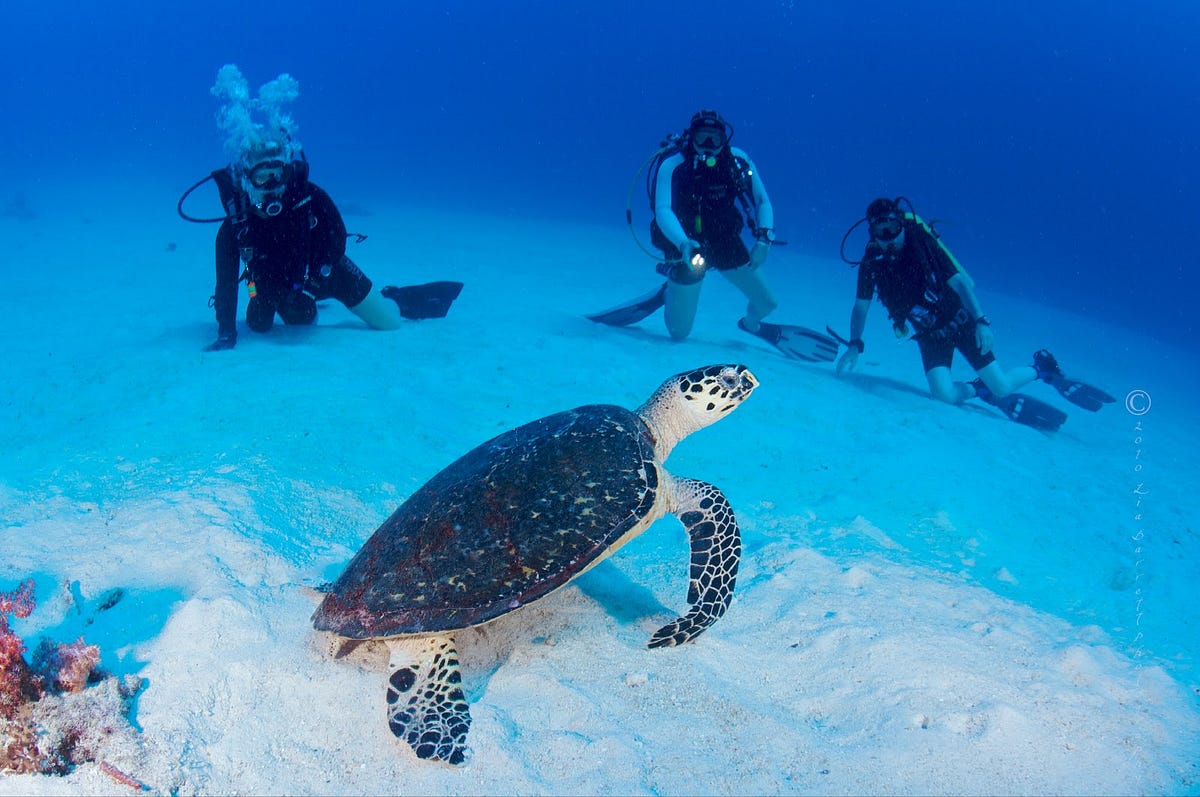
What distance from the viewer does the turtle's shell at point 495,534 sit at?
2.57 m

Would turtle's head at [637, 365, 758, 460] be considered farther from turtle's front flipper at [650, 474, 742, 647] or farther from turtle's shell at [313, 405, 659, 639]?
turtle's shell at [313, 405, 659, 639]

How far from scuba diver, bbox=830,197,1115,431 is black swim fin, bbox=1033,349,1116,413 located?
2 centimetres

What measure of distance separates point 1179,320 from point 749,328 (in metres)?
35.1

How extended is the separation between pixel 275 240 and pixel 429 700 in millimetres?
6675

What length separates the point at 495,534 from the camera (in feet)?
9.03

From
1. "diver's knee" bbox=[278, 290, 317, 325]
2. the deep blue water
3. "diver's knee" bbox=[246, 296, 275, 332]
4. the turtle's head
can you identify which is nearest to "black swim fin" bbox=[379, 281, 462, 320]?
"diver's knee" bbox=[278, 290, 317, 325]

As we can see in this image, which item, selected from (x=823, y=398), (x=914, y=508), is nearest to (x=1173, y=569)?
(x=914, y=508)

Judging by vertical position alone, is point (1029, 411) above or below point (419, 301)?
below

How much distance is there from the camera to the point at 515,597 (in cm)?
263

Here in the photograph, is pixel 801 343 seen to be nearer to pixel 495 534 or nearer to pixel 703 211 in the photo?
pixel 703 211

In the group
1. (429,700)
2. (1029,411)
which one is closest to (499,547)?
(429,700)

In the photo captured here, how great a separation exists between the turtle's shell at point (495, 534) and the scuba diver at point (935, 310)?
5.69 meters

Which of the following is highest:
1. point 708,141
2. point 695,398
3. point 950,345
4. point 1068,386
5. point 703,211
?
point 708,141

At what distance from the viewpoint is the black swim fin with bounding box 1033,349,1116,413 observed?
8859mm
